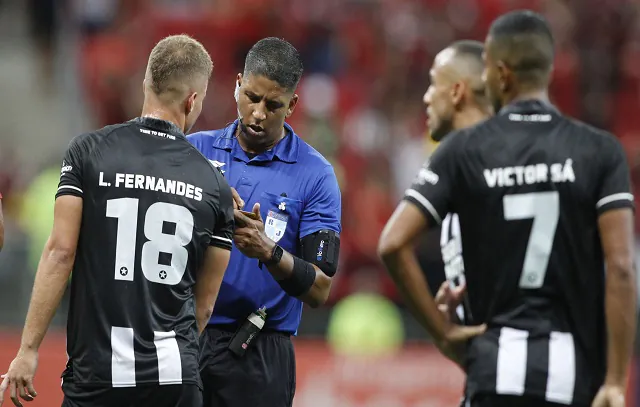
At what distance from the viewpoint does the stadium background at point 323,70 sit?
1262 cm

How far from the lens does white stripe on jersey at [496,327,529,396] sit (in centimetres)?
387

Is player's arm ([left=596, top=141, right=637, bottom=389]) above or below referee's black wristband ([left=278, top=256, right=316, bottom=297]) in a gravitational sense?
above

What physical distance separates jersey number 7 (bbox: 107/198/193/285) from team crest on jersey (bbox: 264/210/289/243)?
2.37 ft

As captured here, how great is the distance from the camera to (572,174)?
12.8 ft

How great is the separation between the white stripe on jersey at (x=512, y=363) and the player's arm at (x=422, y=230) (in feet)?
0.41

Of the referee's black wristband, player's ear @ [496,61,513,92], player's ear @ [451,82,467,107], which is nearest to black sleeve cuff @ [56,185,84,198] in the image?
the referee's black wristband

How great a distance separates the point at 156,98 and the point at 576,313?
1891 millimetres

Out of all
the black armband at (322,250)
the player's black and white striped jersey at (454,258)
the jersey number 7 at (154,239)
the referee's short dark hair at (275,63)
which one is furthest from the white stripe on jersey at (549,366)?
the referee's short dark hair at (275,63)

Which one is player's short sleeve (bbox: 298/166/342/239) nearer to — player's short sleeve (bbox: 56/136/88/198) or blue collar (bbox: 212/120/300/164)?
blue collar (bbox: 212/120/300/164)

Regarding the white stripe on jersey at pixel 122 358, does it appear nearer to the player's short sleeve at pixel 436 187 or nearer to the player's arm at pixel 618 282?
the player's short sleeve at pixel 436 187

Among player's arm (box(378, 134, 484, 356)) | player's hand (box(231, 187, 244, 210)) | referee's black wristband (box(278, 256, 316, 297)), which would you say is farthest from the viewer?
referee's black wristband (box(278, 256, 316, 297))

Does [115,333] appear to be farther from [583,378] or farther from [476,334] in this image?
[583,378]

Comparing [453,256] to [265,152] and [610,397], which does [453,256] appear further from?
[610,397]

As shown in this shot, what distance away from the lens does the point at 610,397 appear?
379 cm
